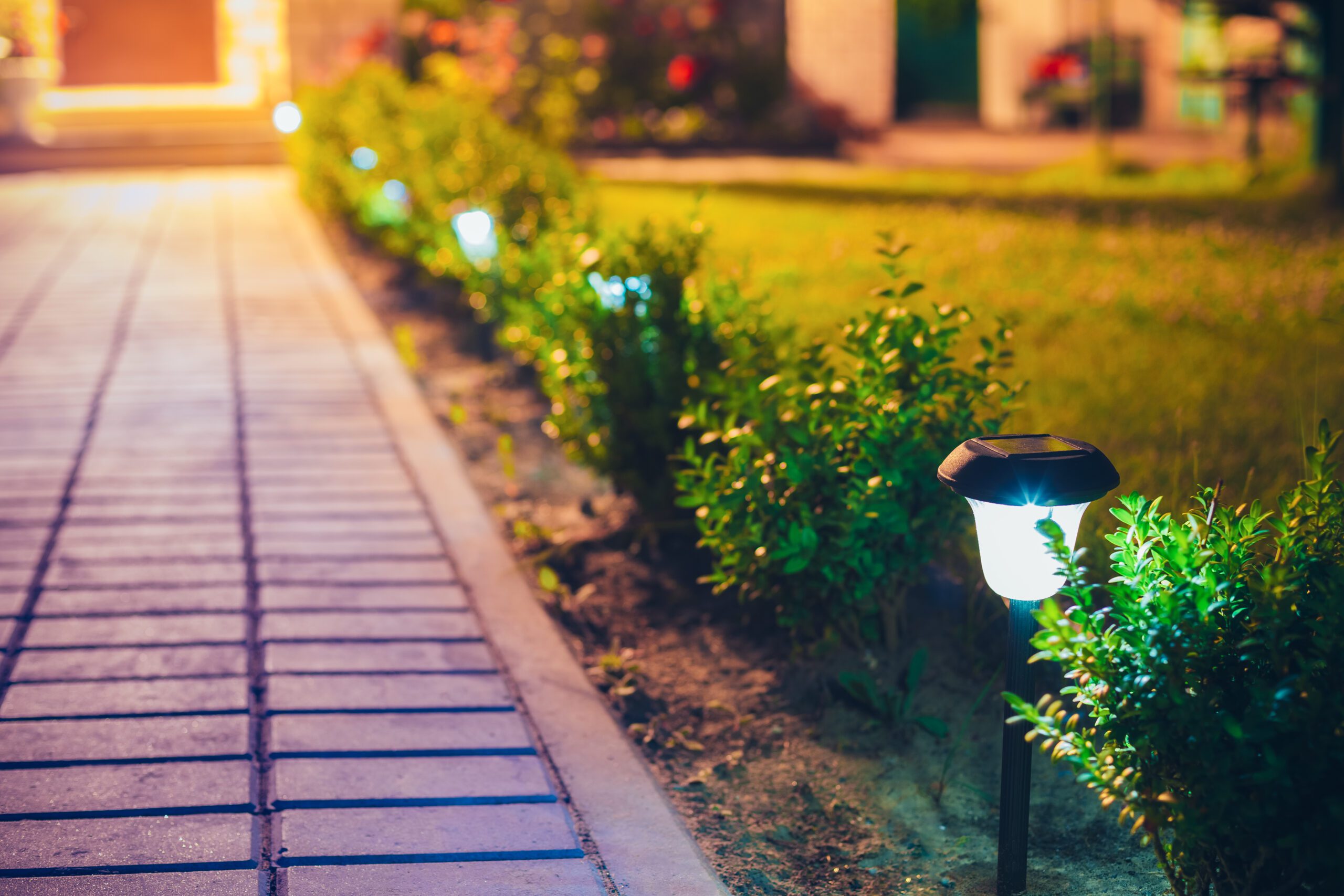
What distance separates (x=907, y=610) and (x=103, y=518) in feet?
9.02

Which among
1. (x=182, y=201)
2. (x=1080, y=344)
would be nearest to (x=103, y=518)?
(x=1080, y=344)

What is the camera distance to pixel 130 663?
3.48m

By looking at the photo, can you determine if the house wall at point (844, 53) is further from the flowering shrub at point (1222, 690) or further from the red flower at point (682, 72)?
the flowering shrub at point (1222, 690)

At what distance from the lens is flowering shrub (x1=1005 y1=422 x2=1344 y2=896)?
2.00 metres

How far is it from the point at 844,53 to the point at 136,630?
1805 cm

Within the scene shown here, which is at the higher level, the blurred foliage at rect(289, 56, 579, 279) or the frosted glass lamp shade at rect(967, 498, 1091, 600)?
the blurred foliage at rect(289, 56, 579, 279)

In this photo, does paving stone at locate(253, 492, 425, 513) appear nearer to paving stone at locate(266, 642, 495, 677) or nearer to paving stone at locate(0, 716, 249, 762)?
paving stone at locate(266, 642, 495, 677)

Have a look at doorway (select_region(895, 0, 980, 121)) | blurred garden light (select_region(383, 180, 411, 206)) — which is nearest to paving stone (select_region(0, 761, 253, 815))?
blurred garden light (select_region(383, 180, 411, 206))

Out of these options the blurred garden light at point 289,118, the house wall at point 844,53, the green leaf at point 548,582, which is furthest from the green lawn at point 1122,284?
the house wall at point 844,53

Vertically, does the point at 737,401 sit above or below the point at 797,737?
above

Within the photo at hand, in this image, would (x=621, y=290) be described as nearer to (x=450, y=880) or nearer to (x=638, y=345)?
(x=638, y=345)

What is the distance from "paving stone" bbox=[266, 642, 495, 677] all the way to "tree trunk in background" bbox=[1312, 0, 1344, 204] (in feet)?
31.7

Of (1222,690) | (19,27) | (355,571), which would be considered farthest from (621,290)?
(19,27)

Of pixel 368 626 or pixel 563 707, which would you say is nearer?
pixel 563 707
